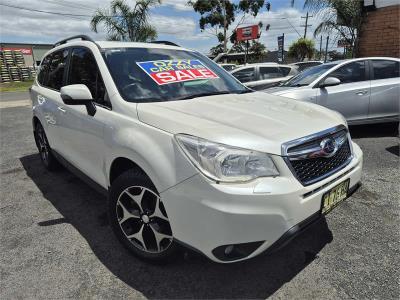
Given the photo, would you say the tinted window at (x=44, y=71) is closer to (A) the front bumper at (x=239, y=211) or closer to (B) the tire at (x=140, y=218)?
(B) the tire at (x=140, y=218)

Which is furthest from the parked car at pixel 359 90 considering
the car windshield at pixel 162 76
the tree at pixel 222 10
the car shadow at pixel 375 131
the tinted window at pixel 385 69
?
the tree at pixel 222 10

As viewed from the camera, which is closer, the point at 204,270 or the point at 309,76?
the point at 204,270

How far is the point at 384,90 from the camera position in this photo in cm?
620

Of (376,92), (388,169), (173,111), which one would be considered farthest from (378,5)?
(173,111)

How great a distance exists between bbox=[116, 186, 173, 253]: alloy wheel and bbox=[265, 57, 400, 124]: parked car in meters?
4.36

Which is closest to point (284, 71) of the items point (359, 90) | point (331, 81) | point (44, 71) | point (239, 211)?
point (359, 90)

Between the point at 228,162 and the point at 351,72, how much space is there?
17.6ft

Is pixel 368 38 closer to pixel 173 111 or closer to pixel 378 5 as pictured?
pixel 378 5

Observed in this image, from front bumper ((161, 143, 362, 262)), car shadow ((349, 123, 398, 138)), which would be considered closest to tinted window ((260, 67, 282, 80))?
car shadow ((349, 123, 398, 138))

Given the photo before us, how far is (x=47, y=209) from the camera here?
3752 millimetres

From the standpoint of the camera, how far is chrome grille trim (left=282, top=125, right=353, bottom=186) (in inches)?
83.0

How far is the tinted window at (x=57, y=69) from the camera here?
12.9 ft

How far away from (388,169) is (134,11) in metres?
13.7

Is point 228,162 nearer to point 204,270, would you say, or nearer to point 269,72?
point 204,270
